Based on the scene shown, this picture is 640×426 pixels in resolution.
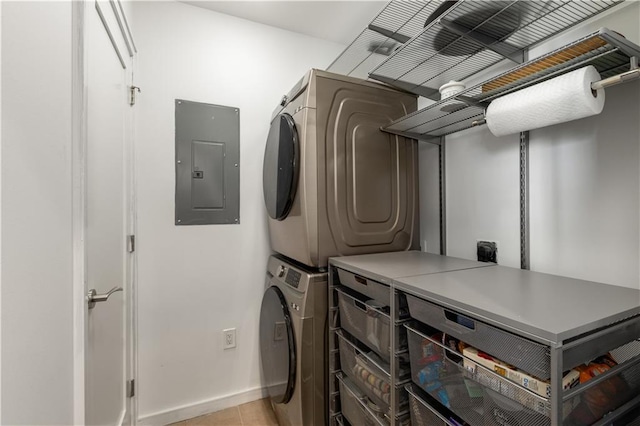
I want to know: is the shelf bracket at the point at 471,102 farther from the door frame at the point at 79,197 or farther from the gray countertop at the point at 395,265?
the door frame at the point at 79,197

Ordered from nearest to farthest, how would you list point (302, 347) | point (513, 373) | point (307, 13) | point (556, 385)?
point (556, 385) → point (513, 373) → point (302, 347) → point (307, 13)

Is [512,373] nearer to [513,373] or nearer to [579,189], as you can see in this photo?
[513,373]

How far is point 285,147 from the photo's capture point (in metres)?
1.64

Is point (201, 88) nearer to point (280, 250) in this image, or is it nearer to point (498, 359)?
point (280, 250)

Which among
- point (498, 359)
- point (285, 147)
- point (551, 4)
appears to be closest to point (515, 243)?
point (498, 359)

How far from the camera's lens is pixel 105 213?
1.28 meters

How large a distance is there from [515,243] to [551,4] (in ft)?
3.28

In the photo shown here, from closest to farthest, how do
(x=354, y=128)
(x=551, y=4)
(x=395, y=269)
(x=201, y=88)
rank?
1. (x=551, y=4)
2. (x=395, y=269)
3. (x=354, y=128)
4. (x=201, y=88)

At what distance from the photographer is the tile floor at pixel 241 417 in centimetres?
189

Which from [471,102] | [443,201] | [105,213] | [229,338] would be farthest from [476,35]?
[229,338]

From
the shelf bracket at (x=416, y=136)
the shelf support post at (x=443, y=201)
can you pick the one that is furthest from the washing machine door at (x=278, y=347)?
the shelf bracket at (x=416, y=136)

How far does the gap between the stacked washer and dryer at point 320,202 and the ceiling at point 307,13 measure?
732 millimetres

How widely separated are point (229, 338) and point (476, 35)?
2.30m

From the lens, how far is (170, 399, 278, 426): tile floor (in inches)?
74.3
